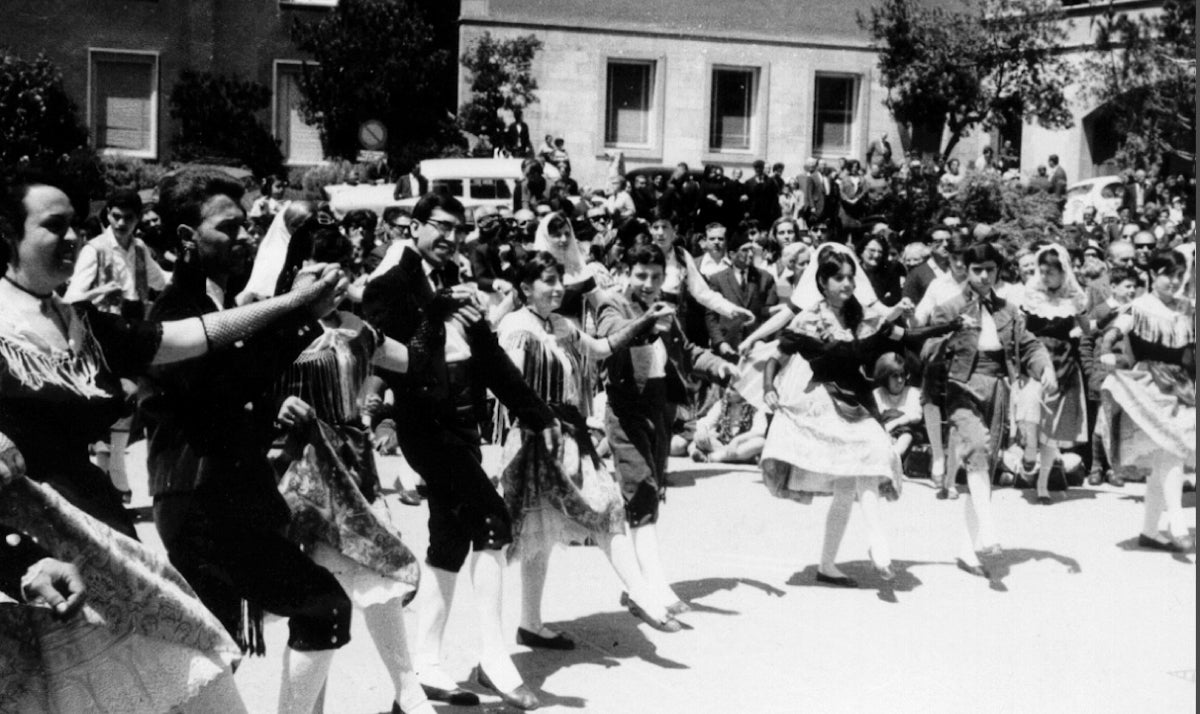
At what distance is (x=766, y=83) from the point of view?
3084 centimetres

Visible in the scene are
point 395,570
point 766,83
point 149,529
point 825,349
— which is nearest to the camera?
point 395,570

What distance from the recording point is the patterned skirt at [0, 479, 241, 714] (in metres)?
3.42

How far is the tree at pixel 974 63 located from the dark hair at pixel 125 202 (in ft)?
56.4

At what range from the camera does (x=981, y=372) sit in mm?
9617

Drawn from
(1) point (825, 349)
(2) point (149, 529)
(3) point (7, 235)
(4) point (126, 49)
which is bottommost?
(2) point (149, 529)

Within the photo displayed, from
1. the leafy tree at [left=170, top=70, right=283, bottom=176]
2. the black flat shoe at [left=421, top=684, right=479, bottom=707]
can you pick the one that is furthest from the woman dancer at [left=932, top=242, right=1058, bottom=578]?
the leafy tree at [left=170, top=70, right=283, bottom=176]

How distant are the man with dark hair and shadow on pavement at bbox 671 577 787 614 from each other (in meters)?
3.34

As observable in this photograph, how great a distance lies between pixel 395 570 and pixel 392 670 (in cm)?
34

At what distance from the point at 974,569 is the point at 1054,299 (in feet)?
10.4

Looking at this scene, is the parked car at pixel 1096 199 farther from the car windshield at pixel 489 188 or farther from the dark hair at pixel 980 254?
the dark hair at pixel 980 254

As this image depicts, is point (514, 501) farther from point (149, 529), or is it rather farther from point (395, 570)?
point (149, 529)

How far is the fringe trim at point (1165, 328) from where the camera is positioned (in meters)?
8.93

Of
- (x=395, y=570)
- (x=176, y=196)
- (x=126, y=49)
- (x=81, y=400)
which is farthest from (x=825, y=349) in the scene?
(x=126, y=49)

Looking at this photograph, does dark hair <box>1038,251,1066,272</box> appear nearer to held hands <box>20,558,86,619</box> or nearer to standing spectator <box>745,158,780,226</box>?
held hands <box>20,558,86,619</box>
